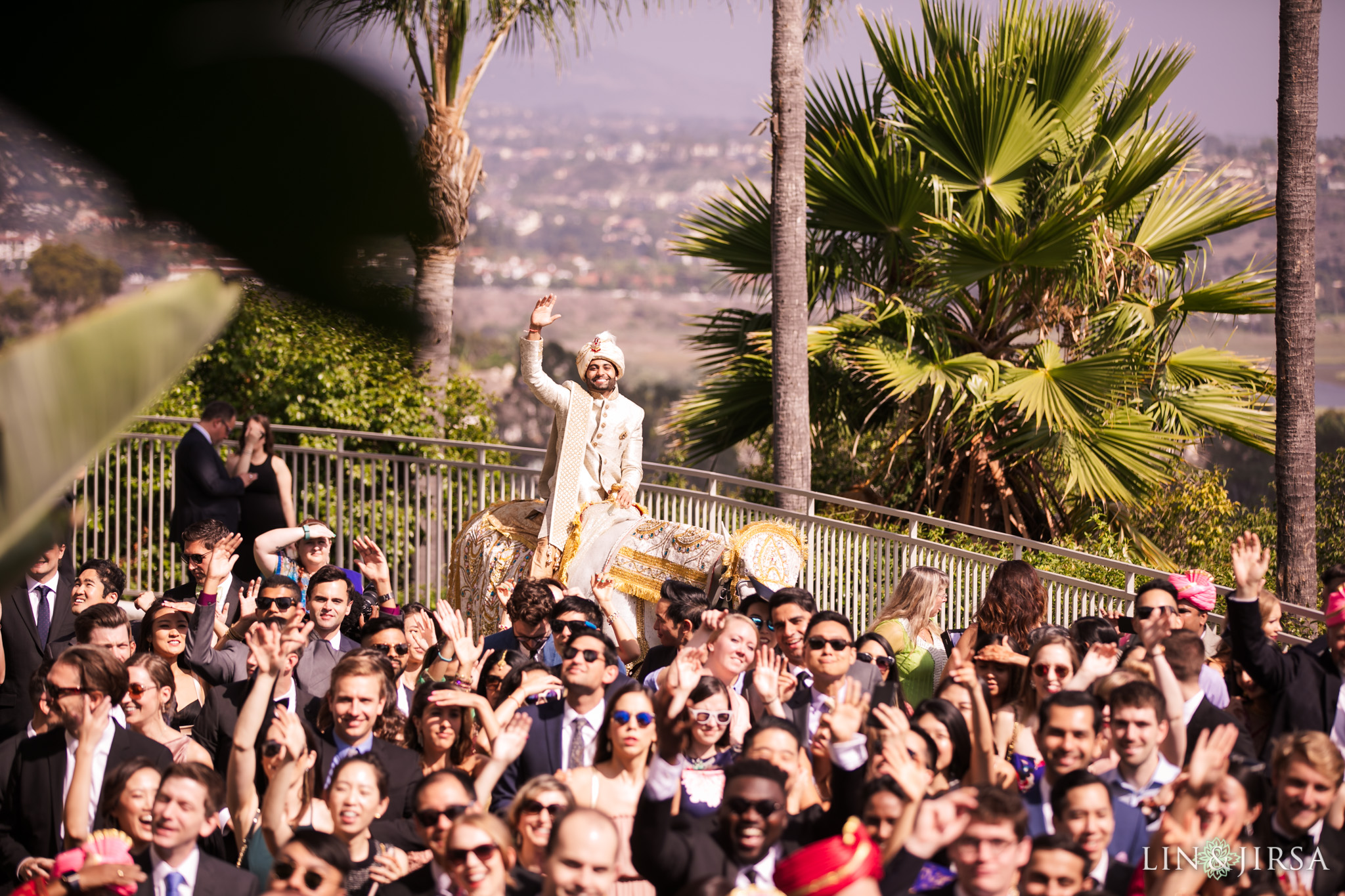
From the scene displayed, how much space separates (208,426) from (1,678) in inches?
112

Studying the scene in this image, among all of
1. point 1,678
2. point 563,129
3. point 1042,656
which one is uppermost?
point 563,129

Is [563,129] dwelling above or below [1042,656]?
above

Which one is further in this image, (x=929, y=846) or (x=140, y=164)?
(x=929, y=846)

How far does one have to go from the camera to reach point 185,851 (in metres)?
3.49

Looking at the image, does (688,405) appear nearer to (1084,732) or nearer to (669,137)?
(1084,732)

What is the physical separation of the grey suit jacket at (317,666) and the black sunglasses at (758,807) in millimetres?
2313

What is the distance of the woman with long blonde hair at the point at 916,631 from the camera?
Result: 5.39 metres

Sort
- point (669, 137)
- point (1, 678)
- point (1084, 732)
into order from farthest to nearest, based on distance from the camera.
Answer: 1. point (669, 137)
2. point (1, 678)
3. point (1084, 732)

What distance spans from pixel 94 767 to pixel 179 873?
788 mm

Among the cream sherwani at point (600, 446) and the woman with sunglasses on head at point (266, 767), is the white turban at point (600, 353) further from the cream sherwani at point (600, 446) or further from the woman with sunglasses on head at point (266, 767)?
the woman with sunglasses on head at point (266, 767)

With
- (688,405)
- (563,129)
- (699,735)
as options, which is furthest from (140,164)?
(563,129)

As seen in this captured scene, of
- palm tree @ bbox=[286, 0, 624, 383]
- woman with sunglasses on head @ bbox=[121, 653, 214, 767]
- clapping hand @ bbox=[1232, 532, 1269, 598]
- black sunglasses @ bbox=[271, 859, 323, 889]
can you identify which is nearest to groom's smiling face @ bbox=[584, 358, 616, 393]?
woman with sunglasses on head @ bbox=[121, 653, 214, 767]

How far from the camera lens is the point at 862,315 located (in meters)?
10.3

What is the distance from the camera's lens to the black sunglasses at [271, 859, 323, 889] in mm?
3207
